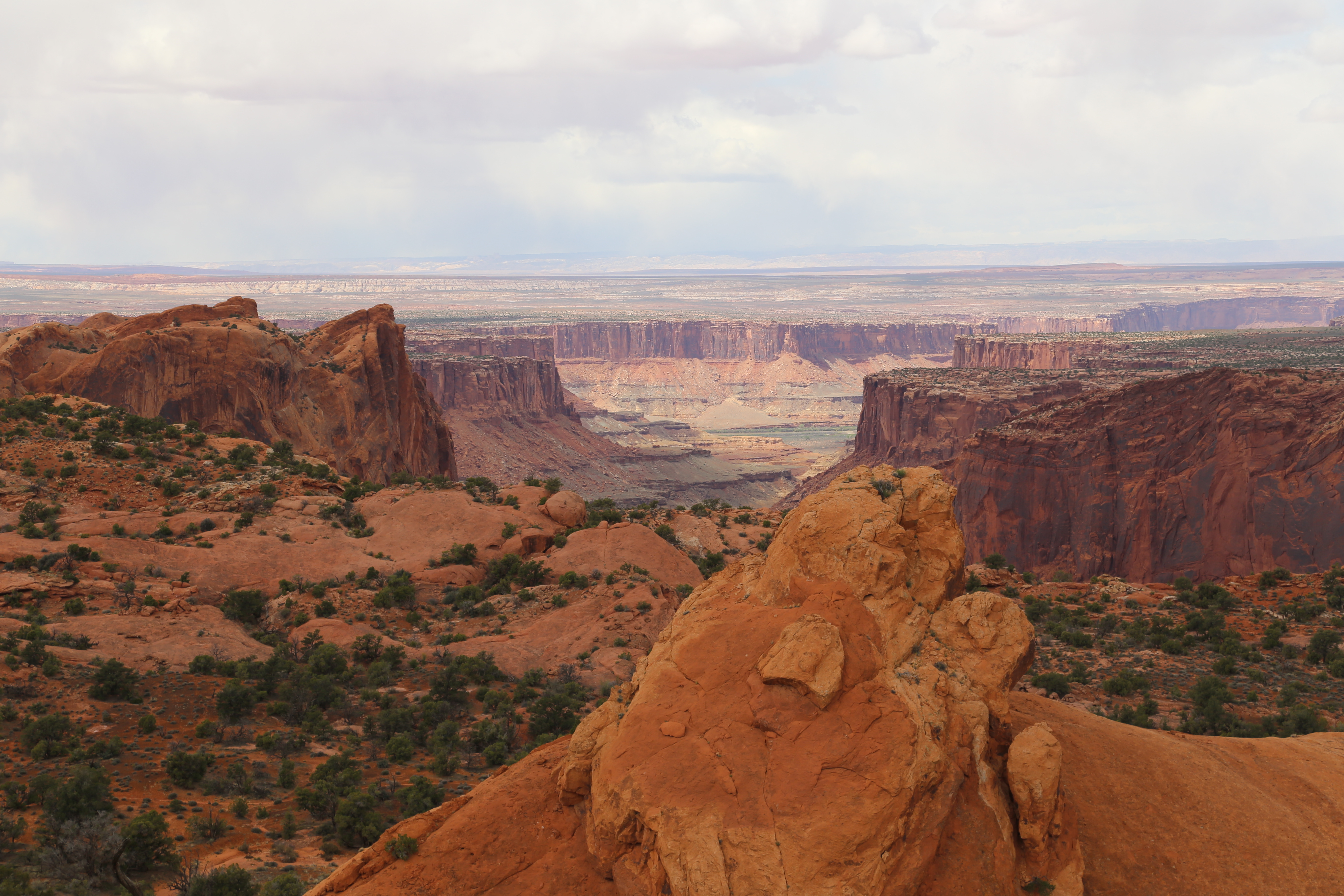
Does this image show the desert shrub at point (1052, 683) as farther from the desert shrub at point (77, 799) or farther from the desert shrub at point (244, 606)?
the desert shrub at point (244, 606)

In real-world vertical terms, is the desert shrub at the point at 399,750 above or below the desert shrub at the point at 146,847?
below

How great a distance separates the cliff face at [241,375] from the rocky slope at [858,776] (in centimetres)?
4832

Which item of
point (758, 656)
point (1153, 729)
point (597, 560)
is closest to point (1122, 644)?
point (1153, 729)

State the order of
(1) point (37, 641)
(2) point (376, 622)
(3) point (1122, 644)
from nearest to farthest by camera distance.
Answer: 1. (1) point (37, 641)
2. (3) point (1122, 644)
3. (2) point (376, 622)

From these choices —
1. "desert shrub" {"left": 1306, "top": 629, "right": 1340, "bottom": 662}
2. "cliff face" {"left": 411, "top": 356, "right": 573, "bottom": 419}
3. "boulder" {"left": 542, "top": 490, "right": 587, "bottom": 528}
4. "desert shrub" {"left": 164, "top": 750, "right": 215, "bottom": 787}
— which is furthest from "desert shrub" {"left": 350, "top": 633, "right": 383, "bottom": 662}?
"cliff face" {"left": 411, "top": 356, "right": 573, "bottom": 419}

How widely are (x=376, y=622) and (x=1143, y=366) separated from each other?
110 m

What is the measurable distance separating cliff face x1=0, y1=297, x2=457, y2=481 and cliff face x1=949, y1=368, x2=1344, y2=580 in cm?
4183

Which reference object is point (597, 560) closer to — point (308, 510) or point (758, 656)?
point (308, 510)

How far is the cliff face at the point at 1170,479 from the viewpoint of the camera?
55.8 metres

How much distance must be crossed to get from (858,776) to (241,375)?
54.4 meters

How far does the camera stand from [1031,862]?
13234 mm

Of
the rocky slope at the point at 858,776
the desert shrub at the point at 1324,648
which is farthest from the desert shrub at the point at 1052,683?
the rocky slope at the point at 858,776

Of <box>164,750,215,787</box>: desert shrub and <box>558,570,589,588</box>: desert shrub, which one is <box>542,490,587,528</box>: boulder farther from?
<box>164,750,215,787</box>: desert shrub

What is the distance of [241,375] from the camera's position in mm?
57062
